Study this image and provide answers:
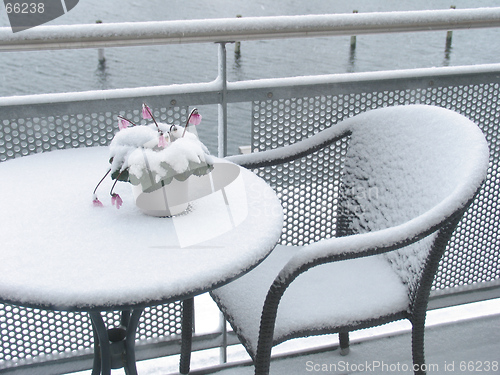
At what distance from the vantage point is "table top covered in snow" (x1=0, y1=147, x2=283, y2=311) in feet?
3.52

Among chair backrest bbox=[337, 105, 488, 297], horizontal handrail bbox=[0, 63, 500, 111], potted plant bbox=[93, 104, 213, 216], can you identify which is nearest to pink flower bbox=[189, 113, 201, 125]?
potted plant bbox=[93, 104, 213, 216]

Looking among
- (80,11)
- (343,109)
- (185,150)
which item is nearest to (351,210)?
(343,109)

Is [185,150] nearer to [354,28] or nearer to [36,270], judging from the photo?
[36,270]

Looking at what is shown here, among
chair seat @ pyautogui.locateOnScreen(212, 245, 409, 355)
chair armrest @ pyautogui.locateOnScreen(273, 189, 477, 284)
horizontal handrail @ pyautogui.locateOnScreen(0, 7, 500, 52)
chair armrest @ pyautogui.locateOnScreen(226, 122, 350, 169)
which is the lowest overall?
chair seat @ pyautogui.locateOnScreen(212, 245, 409, 355)

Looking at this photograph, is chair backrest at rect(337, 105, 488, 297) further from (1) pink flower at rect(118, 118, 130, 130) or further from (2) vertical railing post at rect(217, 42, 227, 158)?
(1) pink flower at rect(118, 118, 130, 130)

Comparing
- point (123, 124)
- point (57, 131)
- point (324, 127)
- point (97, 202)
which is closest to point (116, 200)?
point (97, 202)

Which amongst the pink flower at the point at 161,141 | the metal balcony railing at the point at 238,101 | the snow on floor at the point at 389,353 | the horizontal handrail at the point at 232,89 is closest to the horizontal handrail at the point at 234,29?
the metal balcony railing at the point at 238,101

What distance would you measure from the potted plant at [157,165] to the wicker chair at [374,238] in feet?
1.02

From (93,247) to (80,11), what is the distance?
106 ft

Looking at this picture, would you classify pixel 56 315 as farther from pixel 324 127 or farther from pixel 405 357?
pixel 405 357

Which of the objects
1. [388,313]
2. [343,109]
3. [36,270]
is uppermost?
[343,109]

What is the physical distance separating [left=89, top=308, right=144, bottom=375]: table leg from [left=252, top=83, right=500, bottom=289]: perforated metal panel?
28.6 inches

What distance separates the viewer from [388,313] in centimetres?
155

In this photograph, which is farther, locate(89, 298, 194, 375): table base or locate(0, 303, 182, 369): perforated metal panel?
locate(0, 303, 182, 369): perforated metal panel
